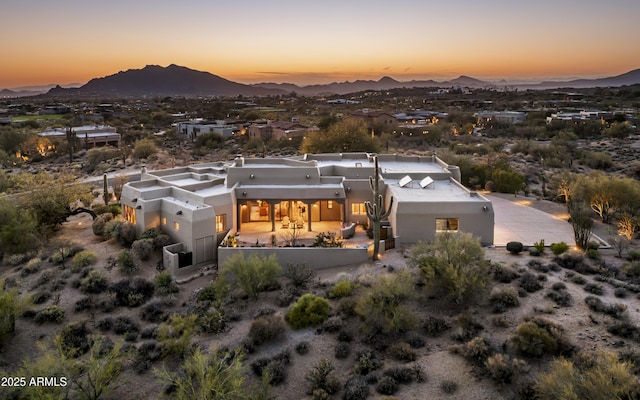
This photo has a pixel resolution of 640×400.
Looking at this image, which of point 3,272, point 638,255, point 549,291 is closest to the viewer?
point 549,291

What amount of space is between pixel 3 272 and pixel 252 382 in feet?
55.1

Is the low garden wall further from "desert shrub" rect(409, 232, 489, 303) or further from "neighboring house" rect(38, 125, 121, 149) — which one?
"neighboring house" rect(38, 125, 121, 149)

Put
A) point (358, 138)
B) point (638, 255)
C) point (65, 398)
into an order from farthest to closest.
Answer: point (358, 138) → point (638, 255) → point (65, 398)

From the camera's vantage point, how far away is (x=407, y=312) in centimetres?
1748

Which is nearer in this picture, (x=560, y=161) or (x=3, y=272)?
(x=3, y=272)

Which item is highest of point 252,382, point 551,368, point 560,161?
point 560,161

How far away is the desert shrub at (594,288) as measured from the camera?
18.7m

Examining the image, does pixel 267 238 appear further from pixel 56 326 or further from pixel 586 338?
pixel 586 338

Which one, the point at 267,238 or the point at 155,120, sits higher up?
the point at 155,120

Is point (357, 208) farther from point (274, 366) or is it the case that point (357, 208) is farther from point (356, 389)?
point (356, 389)

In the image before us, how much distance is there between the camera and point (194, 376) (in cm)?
1573

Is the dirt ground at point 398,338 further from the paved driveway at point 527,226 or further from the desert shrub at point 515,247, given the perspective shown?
the paved driveway at point 527,226

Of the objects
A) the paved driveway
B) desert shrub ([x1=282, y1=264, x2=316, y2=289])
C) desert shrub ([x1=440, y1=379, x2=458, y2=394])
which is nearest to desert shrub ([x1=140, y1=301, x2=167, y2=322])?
desert shrub ([x1=282, y1=264, x2=316, y2=289])

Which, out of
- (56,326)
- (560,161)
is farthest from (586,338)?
(560,161)
